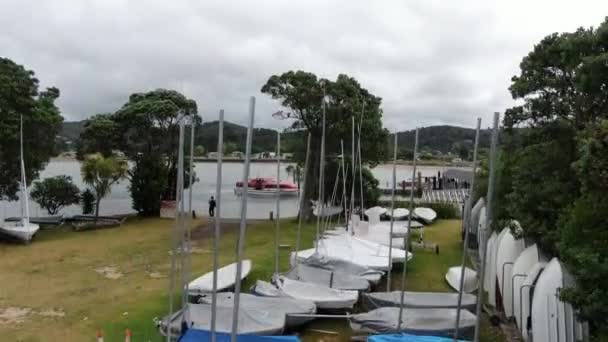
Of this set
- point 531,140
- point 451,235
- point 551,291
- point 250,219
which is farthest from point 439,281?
point 250,219

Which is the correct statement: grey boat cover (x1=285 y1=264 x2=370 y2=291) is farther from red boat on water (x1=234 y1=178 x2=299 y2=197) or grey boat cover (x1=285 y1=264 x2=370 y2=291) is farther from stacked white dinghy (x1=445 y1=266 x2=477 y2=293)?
red boat on water (x1=234 y1=178 x2=299 y2=197)

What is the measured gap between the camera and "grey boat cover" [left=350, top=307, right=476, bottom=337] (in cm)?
1083

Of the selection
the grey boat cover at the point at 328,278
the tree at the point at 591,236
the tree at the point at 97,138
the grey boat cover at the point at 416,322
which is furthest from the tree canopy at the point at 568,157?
the tree at the point at 97,138

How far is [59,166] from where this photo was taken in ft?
186

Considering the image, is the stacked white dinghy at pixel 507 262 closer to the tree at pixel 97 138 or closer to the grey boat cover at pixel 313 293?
the grey boat cover at pixel 313 293

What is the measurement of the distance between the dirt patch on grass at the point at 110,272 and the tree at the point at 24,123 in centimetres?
952

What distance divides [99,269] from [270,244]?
7.78m

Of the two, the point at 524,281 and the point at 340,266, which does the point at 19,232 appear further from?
the point at 524,281

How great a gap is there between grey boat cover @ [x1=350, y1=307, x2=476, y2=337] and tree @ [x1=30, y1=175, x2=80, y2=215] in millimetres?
25060

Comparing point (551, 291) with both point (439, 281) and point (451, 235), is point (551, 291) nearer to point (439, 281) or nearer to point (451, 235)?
point (439, 281)

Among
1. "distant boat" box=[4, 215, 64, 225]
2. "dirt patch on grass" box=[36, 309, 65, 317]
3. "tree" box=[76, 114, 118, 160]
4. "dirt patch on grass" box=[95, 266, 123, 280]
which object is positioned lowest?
"dirt patch on grass" box=[36, 309, 65, 317]

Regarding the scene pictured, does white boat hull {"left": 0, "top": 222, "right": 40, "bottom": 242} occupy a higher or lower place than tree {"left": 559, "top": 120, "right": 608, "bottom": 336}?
lower

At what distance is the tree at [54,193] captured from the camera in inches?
1198

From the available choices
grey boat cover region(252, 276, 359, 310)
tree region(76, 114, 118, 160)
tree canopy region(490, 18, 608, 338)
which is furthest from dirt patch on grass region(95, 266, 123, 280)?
tree region(76, 114, 118, 160)
